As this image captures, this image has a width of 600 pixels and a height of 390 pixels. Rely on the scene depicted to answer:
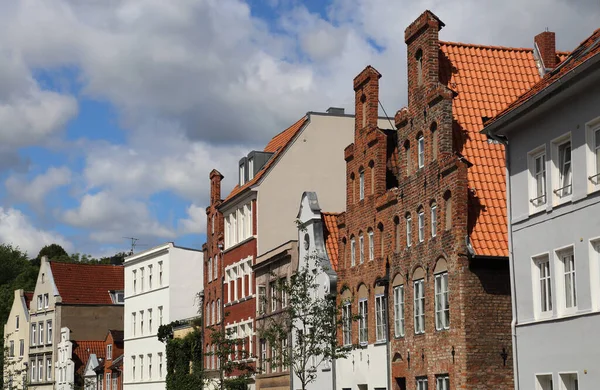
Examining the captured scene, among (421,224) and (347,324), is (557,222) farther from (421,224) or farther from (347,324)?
(347,324)

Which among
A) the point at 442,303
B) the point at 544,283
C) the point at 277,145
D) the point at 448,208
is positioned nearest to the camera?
the point at 544,283

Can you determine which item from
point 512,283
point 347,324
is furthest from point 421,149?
point 347,324

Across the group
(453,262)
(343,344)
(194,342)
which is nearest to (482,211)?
(453,262)

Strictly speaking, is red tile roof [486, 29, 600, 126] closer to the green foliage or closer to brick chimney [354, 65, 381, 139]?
brick chimney [354, 65, 381, 139]

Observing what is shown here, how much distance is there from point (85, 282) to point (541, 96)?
81.0 m

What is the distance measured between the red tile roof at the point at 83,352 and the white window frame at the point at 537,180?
239ft

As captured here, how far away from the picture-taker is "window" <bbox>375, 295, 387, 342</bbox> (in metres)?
44.2

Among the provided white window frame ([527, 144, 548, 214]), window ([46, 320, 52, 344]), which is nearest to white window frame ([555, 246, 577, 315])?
white window frame ([527, 144, 548, 214])

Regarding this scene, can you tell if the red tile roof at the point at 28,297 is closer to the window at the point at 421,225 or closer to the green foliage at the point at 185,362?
the green foliage at the point at 185,362

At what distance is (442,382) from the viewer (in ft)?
125

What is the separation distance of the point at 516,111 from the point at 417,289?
37.3 ft

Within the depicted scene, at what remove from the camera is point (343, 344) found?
48562 millimetres

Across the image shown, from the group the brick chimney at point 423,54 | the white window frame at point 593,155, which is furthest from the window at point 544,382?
the brick chimney at point 423,54

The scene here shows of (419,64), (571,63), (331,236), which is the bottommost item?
(331,236)
